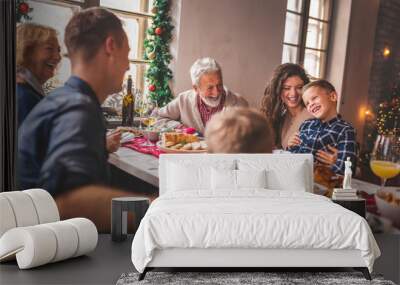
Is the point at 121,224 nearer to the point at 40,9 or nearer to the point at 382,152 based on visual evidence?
the point at 40,9

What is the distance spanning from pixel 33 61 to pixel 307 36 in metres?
3.15

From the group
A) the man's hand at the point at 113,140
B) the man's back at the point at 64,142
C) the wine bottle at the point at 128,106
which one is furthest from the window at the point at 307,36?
the man's back at the point at 64,142


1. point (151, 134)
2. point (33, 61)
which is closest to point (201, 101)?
point (151, 134)

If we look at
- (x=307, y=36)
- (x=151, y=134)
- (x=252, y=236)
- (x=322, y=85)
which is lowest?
(x=252, y=236)

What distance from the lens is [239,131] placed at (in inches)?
245

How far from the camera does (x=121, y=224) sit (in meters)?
5.63

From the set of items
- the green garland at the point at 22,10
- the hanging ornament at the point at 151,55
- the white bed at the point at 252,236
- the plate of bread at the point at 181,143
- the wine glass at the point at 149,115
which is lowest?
the white bed at the point at 252,236

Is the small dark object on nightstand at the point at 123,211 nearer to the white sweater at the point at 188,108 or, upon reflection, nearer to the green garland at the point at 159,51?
the white sweater at the point at 188,108

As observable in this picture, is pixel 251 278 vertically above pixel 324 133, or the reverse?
pixel 324 133

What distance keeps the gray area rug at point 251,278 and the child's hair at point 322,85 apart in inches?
102

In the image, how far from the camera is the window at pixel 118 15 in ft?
19.9

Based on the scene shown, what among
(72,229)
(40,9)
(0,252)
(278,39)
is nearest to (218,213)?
(72,229)

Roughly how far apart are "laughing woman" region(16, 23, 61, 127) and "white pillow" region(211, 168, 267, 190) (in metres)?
2.26

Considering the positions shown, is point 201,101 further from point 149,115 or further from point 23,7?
point 23,7
